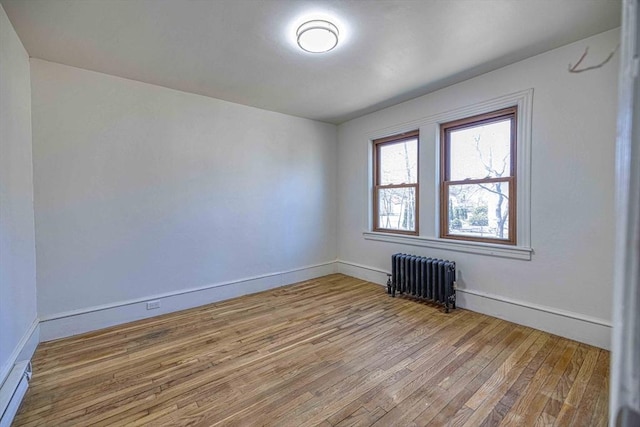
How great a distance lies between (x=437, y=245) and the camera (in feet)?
11.7

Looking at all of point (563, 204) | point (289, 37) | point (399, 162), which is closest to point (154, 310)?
point (289, 37)

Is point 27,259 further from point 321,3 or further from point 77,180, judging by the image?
point 321,3

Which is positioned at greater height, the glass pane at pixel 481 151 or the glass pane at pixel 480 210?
the glass pane at pixel 481 151

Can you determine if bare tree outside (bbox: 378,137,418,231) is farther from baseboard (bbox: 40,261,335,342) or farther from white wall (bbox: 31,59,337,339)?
baseboard (bbox: 40,261,335,342)

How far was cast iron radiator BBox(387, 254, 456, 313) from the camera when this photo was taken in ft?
10.7

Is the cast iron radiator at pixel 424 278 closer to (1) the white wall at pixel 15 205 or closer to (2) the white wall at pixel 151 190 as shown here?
(2) the white wall at pixel 151 190

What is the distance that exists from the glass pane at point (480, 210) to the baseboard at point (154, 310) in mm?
2368

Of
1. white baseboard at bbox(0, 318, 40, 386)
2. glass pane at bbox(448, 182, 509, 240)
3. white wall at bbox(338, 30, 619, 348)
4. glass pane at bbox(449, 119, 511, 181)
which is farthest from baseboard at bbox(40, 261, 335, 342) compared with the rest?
glass pane at bbox(449, 119, 511, 181)

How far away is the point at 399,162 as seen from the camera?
4.18m

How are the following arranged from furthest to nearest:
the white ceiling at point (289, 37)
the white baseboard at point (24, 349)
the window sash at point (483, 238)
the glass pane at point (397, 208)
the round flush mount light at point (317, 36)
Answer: the glass pane at point (397, 208)
the window sash at point (483, 238)
the round flush mount light at point (317, 36)
the white ceiling at point (289, 37)
the white baseboard at point (24, 349)

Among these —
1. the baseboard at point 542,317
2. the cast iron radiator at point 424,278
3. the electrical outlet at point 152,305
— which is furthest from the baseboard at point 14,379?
the baseboard at point 542,317

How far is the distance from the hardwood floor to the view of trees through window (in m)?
1.47

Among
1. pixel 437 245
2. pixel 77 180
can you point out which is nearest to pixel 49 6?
pixel 77 180

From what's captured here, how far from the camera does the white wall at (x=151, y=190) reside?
2.68 m
